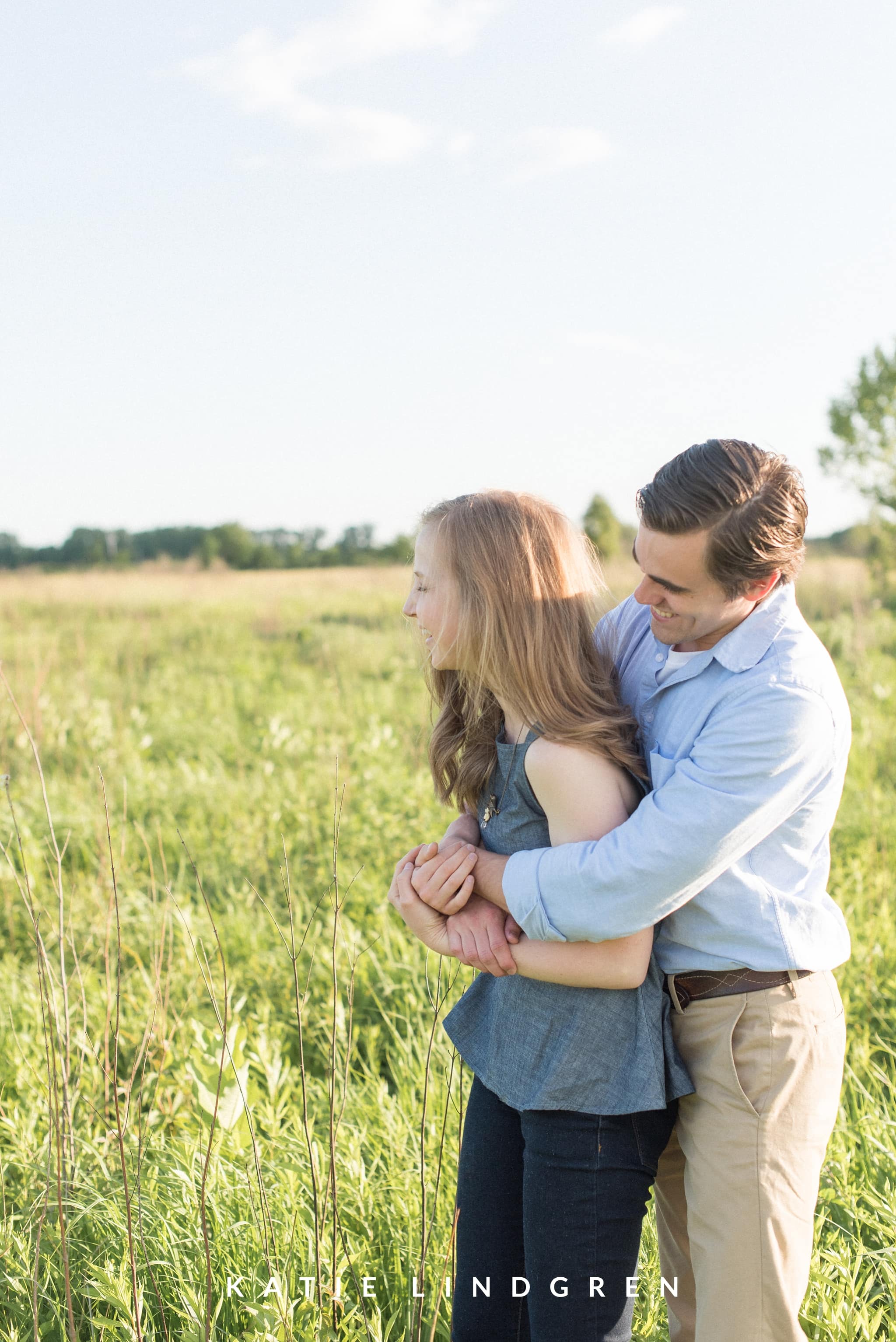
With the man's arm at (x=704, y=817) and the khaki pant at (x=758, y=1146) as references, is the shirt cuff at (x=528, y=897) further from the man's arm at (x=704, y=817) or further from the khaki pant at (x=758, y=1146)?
the khaki pant at (x=758, y=1146)

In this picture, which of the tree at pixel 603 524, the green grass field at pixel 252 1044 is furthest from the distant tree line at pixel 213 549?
the green grass field at pixel 252 1044

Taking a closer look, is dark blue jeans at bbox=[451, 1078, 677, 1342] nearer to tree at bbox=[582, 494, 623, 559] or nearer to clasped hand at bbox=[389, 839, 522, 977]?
clasped hand at bbox=[389, 839, 522, 977]

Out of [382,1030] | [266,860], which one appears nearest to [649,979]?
[382,1030]

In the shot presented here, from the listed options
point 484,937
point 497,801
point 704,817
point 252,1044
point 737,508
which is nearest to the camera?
point 704,817

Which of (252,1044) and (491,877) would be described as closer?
(491,877)

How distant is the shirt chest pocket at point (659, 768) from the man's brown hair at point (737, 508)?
28 cm

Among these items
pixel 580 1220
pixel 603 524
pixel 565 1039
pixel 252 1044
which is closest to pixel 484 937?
pixel 565 1039

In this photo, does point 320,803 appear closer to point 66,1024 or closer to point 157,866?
point 157,866

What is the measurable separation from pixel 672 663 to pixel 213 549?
5590cm

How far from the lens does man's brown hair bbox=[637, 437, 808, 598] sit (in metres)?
1.47

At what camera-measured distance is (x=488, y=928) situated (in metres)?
1.62

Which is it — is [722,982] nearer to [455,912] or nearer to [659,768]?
[659,768]

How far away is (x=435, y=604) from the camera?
1689 millimetres

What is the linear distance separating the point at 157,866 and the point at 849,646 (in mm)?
7232
